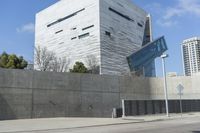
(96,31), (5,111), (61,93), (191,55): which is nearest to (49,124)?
(5,111)

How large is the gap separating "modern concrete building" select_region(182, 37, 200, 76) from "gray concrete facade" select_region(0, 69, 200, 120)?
2306 inches

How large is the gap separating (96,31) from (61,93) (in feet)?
250

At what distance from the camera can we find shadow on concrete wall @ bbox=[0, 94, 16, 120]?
29325 mm

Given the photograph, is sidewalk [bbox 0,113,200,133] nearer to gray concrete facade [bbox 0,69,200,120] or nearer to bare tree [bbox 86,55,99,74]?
gray concrete facade [bbox 0,69,200,120]

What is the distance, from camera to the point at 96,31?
108 m

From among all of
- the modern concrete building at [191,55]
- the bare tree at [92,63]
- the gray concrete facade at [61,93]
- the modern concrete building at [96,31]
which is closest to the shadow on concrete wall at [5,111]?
the gray concrete facade at [61,93]

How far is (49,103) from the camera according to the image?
108ft

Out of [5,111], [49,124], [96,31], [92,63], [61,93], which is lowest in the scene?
[49,124]

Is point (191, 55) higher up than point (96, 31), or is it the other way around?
point (96, 31)

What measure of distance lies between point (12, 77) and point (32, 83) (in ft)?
7.58

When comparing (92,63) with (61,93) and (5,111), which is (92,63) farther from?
(5,111)

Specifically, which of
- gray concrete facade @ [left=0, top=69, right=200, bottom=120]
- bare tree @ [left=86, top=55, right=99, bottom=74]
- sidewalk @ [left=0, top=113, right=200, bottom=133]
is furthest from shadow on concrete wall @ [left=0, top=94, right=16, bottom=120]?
bare tree @ [left=86, top=55, right=99, bottom=74]

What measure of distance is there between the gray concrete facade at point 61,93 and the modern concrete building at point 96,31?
197ft

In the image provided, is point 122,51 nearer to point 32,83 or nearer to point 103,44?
point 103,44
